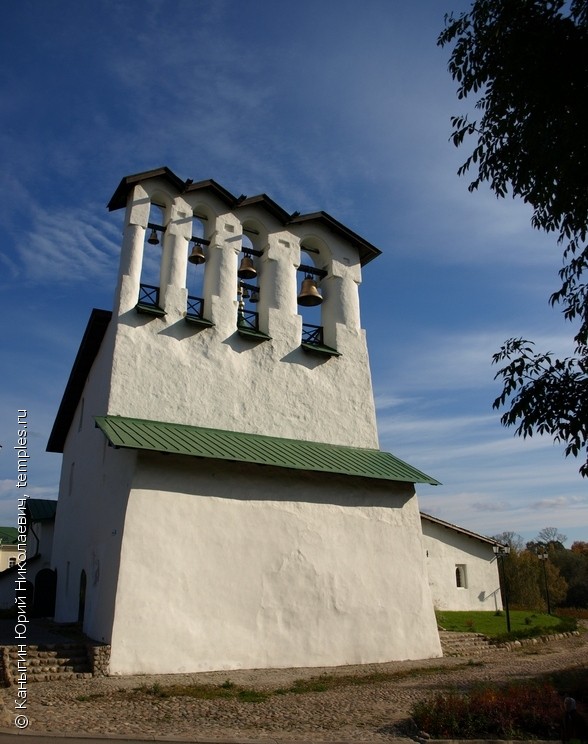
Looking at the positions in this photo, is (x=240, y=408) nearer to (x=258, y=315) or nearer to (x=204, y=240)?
(x=258, y=315)

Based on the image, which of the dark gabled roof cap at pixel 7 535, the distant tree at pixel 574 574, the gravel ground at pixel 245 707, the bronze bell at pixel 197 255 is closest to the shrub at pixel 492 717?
the gravel ground at pixel 245 707

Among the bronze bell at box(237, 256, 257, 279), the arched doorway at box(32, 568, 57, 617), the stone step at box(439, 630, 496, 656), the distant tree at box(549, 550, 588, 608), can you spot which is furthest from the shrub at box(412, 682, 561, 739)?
the distant tree at box(549, 550, 588, 608)

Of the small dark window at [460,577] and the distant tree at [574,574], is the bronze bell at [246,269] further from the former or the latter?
the distant tree at [574,574]

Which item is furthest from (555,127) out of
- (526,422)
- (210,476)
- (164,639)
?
(164,639)

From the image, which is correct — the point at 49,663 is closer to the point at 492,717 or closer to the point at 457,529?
the point at 492,717

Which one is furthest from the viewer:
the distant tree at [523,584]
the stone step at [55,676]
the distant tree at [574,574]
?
the distant tree at [574,574]

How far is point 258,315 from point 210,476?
17.7 ft

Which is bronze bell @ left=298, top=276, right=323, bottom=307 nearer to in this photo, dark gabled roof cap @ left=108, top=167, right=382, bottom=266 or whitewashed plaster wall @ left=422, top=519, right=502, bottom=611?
dark gabled roof cap @ left=108, top=167, right=382, bottom=266

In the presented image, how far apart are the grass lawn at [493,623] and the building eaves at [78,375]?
546 inches

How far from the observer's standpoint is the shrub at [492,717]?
25.3ft

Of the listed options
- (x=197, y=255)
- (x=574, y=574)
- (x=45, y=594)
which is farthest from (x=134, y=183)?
(x=574, y=574)

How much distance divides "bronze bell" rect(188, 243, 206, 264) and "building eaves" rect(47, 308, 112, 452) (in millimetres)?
2772

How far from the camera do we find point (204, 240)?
17203 millimetres

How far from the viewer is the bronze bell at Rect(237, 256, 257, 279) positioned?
17.5m
